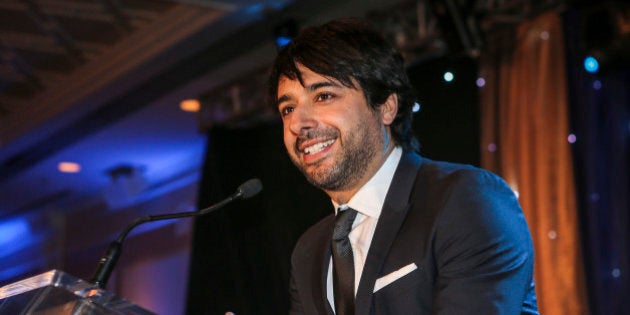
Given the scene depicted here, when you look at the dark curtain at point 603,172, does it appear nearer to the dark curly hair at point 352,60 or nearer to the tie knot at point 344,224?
the dark curly hair at point 352,60

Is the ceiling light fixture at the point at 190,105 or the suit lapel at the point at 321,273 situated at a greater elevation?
the ceiling light fixture at the point at 190,105

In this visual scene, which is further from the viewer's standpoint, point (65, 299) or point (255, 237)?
point (255, 237)

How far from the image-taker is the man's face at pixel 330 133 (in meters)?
2.37

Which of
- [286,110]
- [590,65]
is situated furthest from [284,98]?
[590,65]

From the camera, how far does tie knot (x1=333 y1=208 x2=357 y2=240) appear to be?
2.30 meters

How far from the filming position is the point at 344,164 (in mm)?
2361

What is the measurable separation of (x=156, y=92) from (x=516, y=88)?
129 inches

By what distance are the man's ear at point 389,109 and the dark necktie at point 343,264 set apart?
0.37m

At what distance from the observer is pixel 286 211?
593 centimetres

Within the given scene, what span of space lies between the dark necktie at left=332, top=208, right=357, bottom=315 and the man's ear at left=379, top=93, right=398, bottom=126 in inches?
14.7

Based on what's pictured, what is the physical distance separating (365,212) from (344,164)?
16 cm

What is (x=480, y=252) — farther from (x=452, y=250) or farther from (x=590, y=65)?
(x=590, y=65)

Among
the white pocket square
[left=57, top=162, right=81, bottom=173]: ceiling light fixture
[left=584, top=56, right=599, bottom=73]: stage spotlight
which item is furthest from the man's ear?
[left=57, top=162, right=81, bottom=173]: ceiling light fixture

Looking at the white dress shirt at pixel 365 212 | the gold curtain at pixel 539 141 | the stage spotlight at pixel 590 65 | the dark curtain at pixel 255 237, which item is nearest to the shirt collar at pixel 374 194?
the white dress shirt at pixel 365 212
